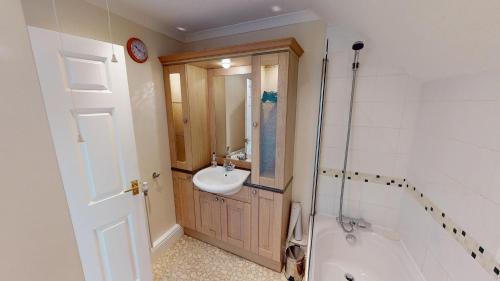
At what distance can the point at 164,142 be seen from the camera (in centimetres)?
203

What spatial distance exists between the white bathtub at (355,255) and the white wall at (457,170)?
8.5 inches

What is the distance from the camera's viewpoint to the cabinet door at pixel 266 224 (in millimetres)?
1681

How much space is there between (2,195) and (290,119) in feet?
5.53

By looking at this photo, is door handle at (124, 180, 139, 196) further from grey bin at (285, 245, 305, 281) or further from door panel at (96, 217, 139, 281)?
A: grey bin at (285, 245, 305, 281)

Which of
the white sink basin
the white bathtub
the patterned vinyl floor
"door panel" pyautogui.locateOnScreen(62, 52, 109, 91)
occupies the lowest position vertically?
the patterned vinyl floor

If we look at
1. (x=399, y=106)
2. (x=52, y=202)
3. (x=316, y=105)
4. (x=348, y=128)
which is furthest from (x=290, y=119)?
(x=52, y=202)

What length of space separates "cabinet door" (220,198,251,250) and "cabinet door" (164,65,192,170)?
59 centimetres

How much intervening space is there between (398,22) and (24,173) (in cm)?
196

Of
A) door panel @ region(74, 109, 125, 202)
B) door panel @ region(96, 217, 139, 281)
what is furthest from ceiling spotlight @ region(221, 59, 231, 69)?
door panel @ region(96, 217, 139, 281)

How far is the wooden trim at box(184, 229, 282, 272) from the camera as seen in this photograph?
1.83m

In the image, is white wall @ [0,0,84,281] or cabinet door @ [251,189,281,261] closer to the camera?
white wall @ [0,0,84,281]

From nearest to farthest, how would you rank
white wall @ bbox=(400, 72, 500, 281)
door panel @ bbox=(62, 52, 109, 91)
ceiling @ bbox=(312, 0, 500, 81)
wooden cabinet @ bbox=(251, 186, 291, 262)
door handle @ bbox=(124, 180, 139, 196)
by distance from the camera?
1. ceiling @ bbox=(312, 0, 500, 81)
2. white wall @ bbox=(400, 72, 500, 281)
3. door panel @ bbox=(62, 52, 109, 91)
4. door handle @ bbox=(124, 180, 139, 196)
5. wooden cabinet @ bbox=(251, 186, 291, 262)

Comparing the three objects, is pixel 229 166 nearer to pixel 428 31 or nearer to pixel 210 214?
pixel 210 214

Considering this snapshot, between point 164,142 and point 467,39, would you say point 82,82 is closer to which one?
point 164,142
